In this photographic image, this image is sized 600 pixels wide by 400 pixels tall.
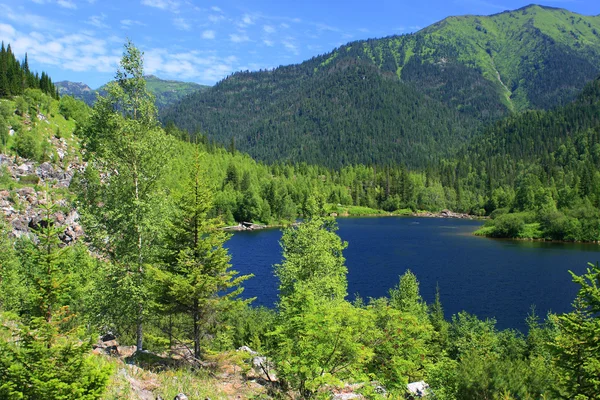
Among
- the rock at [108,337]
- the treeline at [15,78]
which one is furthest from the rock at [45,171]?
the rock at [108,337]

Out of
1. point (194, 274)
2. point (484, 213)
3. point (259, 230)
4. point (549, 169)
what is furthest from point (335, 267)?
point (549, 169)

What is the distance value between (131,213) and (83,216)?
228cm

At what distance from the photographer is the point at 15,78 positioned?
95.7 metres

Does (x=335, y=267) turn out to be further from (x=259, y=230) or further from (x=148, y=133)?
(x=259, y=230)

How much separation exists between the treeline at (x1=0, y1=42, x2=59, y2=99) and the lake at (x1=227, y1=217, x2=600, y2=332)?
202 feet

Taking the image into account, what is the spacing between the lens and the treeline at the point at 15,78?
9244 centimetres

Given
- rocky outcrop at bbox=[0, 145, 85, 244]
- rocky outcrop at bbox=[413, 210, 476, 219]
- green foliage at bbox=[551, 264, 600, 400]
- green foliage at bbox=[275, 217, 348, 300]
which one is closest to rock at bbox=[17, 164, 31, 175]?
rocky outcrop at bbox=[0, 145, 85, 244]

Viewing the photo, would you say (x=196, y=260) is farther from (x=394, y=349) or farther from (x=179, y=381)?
(x=394, y=349)

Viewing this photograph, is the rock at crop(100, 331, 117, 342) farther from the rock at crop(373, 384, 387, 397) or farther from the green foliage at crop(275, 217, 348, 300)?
the rock at crop(373, 384, 387, 397)

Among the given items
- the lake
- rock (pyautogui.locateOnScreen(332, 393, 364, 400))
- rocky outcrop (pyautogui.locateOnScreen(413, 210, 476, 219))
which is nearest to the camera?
rock (pyautogui.locateOnScreen(332, 393, 364, 400))

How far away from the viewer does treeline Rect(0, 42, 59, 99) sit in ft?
303

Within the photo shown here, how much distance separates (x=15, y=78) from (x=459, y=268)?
348 ft

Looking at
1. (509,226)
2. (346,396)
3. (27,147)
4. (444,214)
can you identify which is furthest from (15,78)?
(444,214)

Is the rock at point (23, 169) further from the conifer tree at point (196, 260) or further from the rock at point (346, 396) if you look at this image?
the rock at point (346, 396)
